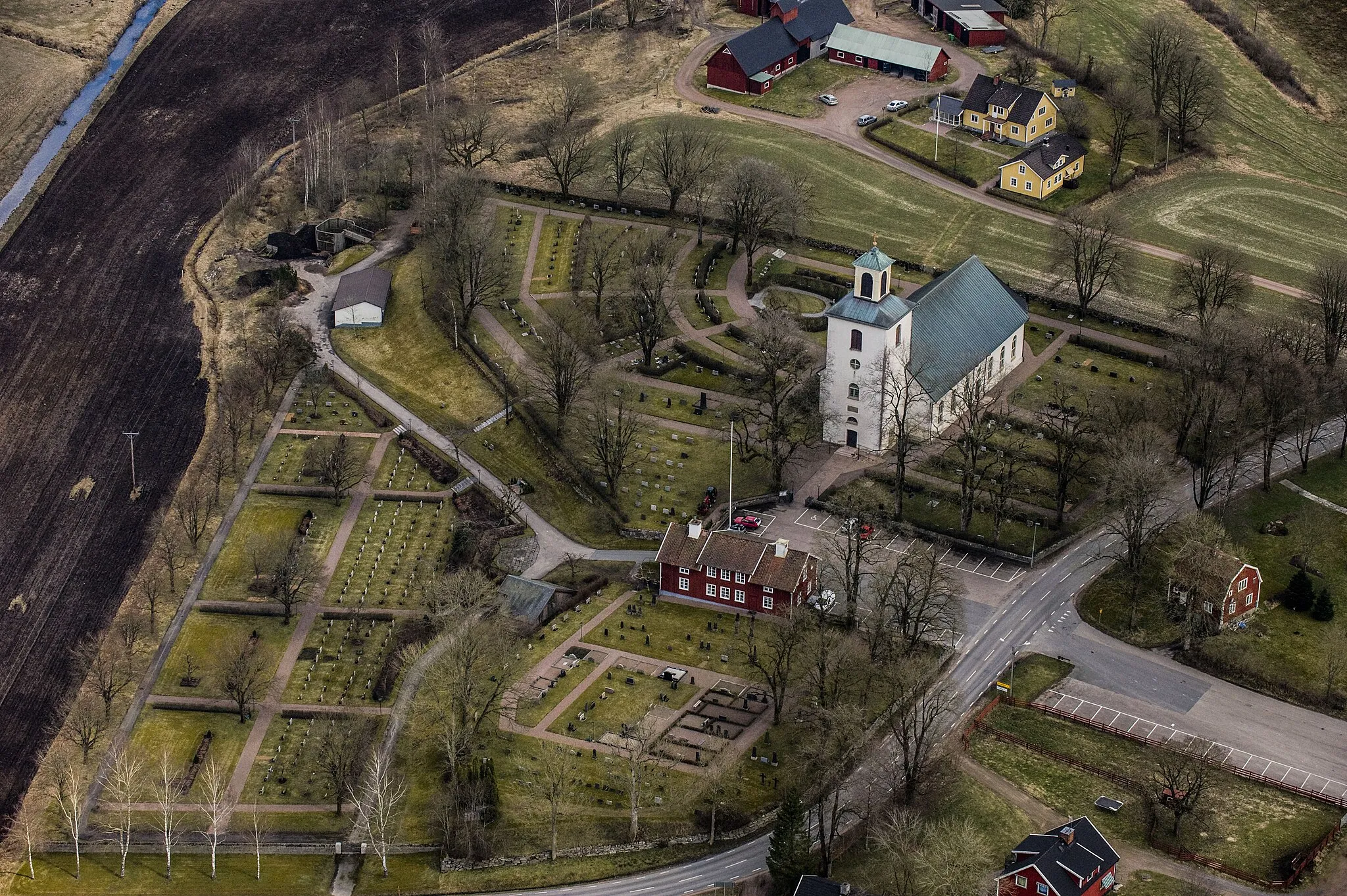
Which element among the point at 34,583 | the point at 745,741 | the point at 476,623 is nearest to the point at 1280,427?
the point at 745,741

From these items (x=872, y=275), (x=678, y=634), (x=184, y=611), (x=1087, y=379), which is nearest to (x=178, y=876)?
(x=184, y=611)

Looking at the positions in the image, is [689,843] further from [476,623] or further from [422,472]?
[422,472]

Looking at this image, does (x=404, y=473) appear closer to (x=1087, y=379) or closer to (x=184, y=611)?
(x=184, y=611)

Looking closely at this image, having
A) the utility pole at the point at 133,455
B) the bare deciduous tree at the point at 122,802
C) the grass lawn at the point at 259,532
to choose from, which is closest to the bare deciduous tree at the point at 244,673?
the grass lawn at the point at 259,532

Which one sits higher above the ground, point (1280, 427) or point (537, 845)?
point (1280, 427)

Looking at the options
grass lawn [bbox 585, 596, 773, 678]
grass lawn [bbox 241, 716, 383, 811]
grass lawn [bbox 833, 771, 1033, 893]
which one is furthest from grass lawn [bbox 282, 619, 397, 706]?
grass lawn [bbox 833, 771, 1033, 893]

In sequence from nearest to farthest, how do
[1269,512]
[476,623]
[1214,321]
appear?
[476,623]
[1269,512]
[1214,321]

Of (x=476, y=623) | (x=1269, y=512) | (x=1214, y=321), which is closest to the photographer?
(x=476, y=623)
